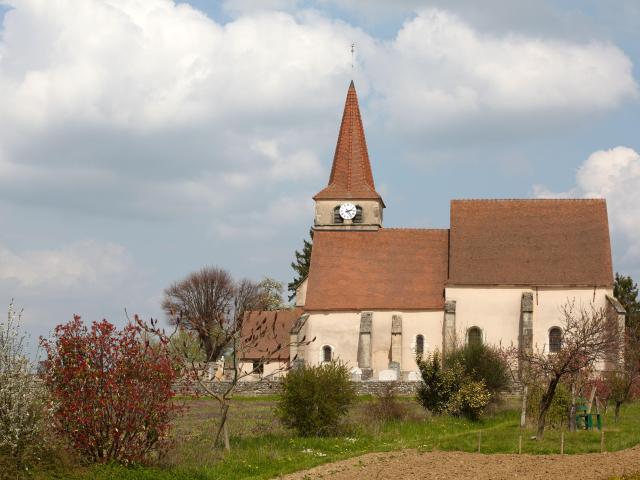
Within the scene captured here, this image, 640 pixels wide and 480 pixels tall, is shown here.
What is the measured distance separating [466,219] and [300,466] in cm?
3245

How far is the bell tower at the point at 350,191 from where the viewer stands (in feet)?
180

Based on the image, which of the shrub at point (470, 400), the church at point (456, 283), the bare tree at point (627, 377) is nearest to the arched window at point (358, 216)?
the church at point (456, 283)

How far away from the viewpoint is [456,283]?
48.1 metres

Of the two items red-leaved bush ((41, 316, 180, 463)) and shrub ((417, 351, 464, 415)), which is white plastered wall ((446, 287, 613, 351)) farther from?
red-leaved bush ((41, 316, 180, 463))

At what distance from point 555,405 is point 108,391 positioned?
553 inches

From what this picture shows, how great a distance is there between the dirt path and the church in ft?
82.5

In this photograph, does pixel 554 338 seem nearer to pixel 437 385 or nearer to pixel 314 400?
pixel 437 385

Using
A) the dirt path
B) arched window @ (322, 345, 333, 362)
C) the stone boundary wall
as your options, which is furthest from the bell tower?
the dirt path

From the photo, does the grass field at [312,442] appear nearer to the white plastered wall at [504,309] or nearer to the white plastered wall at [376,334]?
the white plastered wall at [504,309]

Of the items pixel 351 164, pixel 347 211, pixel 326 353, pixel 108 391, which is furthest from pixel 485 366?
pixel 351 164

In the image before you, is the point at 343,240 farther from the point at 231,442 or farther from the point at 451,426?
the point at 231,442

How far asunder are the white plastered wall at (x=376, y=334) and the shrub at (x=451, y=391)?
16.7 m

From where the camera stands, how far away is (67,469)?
1723 cm

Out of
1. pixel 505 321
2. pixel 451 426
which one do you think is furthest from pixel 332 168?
pixel 451 426
